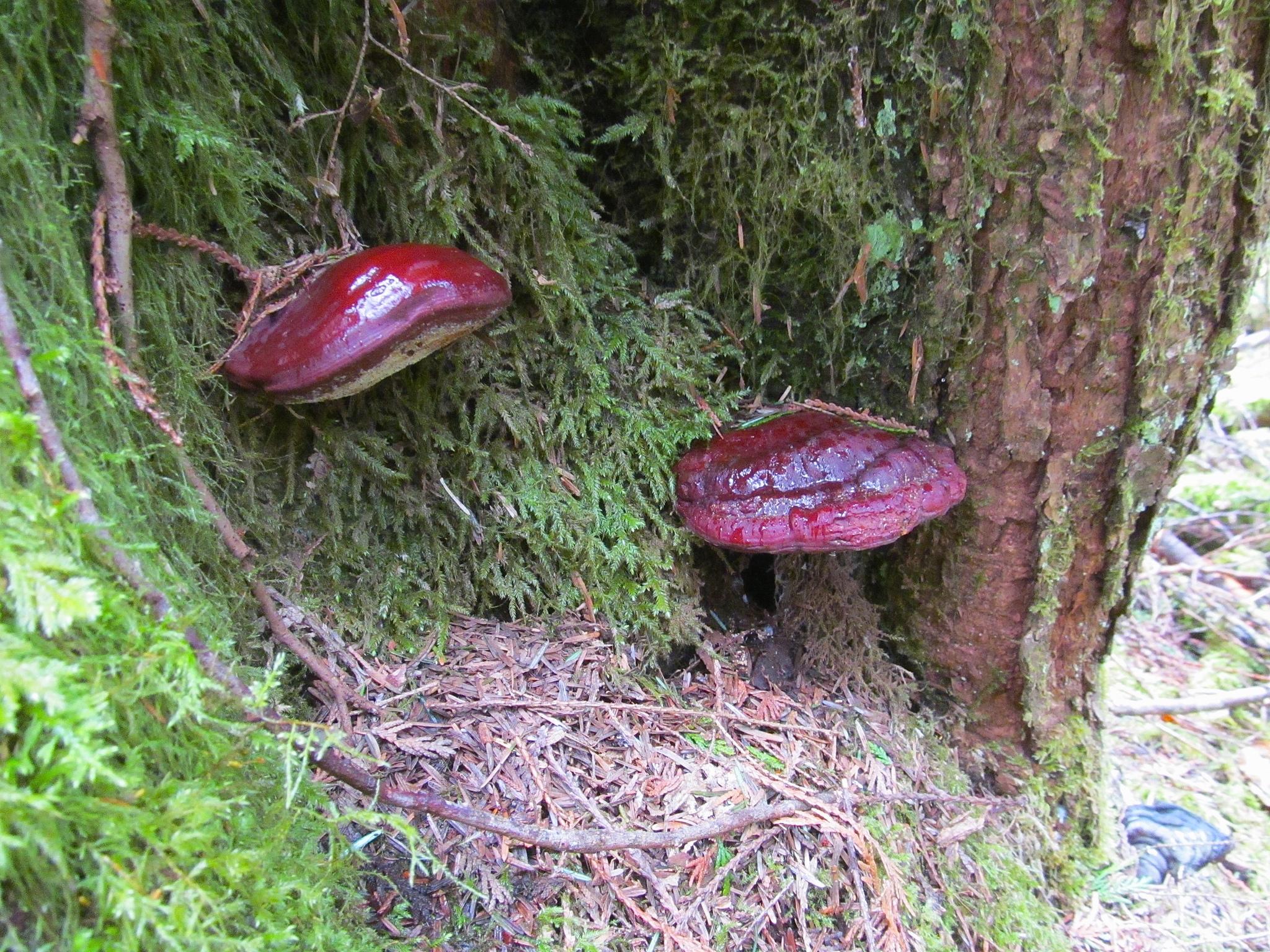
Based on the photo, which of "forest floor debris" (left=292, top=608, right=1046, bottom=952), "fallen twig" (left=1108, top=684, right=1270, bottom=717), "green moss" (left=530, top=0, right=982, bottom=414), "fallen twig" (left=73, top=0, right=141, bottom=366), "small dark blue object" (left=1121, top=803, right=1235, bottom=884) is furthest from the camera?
"fallen twig" (left=1108, top=684, right=1270, bottom=717)

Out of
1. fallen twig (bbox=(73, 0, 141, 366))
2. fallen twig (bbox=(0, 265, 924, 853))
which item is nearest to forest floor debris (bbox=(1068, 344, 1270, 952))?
fallen twig (bbox=(0, 265, 924, 853))

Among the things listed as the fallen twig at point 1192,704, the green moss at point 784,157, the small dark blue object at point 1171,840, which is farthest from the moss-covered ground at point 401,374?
the fallen twig at point 1192,704

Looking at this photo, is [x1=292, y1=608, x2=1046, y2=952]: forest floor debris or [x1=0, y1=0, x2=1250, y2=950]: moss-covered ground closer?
[x1=0, y1=0, x2=1250, y2=950]: moss-covered ground

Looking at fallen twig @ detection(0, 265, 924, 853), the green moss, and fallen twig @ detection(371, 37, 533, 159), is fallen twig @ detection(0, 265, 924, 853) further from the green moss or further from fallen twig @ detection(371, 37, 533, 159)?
the green moss

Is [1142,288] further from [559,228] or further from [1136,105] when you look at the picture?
[559,228]

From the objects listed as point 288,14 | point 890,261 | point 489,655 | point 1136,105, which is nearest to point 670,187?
point 890,261

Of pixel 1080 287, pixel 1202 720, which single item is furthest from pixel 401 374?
pixel 1202 720

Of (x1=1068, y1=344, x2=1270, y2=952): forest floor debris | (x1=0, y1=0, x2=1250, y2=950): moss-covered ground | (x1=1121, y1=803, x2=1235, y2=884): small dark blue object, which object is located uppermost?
(x1=0, y1=0, x2=1250, y2=950): moss-covered ground
